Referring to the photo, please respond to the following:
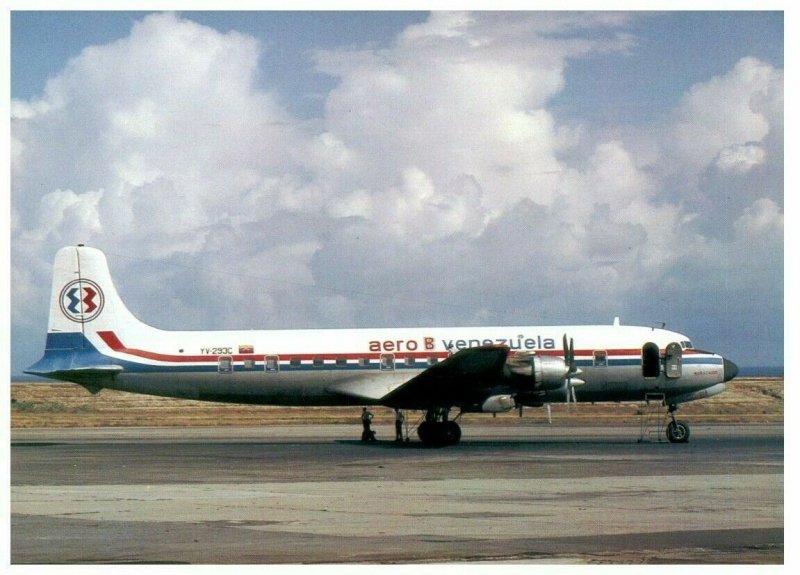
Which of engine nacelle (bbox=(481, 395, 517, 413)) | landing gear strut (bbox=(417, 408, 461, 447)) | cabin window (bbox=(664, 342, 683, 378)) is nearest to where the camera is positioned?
engine nacelle (bbox=(481, 395, 517, 413))

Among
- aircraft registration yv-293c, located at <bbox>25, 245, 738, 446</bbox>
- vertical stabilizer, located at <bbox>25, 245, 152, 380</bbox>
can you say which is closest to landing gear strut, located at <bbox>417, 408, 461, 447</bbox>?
aircraft registration yv-293c, located at <bbox>25, 245, 738, 446</bbox>

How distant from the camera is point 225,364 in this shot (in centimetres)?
3697

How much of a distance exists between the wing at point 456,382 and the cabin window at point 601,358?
3973 millimetres

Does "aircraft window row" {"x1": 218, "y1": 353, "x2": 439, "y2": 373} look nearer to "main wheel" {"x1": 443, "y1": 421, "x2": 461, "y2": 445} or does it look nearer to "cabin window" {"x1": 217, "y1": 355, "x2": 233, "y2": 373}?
"cabin window" {"x1": 217, "y1": 355, "x2": 233, "y2": 373}

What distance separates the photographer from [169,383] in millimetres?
37000

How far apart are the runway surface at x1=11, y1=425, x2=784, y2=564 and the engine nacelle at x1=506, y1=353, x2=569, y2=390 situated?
2.12 metres

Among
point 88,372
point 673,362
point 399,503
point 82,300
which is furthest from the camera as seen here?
point 82,300

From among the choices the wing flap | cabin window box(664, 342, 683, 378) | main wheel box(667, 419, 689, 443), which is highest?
cabin window box(664, 342, 683, 378)

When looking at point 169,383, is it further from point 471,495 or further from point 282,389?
point 471,495

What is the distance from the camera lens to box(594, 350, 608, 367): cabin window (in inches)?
1457

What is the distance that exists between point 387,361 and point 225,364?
17.5 feet

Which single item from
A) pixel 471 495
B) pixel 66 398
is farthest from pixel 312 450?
pixel 66 398

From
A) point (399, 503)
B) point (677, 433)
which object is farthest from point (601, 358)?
point (399, 503)

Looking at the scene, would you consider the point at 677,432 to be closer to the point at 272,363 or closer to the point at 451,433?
the point at 451,433
